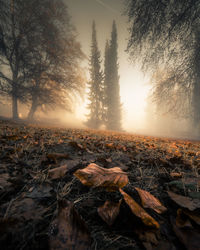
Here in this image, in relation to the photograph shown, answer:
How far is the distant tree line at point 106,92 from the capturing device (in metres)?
17.9

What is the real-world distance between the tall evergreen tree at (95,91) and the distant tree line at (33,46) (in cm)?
606

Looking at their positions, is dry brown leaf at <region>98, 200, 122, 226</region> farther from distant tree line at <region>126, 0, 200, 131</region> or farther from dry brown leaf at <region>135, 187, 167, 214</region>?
distant tree line at <region>126, 0, 200, 131</region>

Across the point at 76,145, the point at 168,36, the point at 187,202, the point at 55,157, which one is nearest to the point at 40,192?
the point at 55,157

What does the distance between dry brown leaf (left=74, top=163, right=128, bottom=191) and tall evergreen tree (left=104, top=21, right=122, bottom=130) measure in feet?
56.0

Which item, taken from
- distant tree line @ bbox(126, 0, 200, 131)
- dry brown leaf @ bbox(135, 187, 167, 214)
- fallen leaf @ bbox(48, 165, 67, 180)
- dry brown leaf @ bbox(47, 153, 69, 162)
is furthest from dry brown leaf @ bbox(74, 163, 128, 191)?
distant tree line @ bbox(126, 0, 200, 131)

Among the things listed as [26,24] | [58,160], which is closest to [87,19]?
[26,24]

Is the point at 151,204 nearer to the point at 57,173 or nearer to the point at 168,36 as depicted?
the point at 57,173

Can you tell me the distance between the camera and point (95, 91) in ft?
59.9

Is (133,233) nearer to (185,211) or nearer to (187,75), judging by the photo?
(185,211)

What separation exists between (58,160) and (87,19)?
181 meters

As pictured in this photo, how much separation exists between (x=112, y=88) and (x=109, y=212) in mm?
18736

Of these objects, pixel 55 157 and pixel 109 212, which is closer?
pixel 109 212

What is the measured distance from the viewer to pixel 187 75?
233 inches

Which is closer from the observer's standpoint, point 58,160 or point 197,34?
point 58,160
